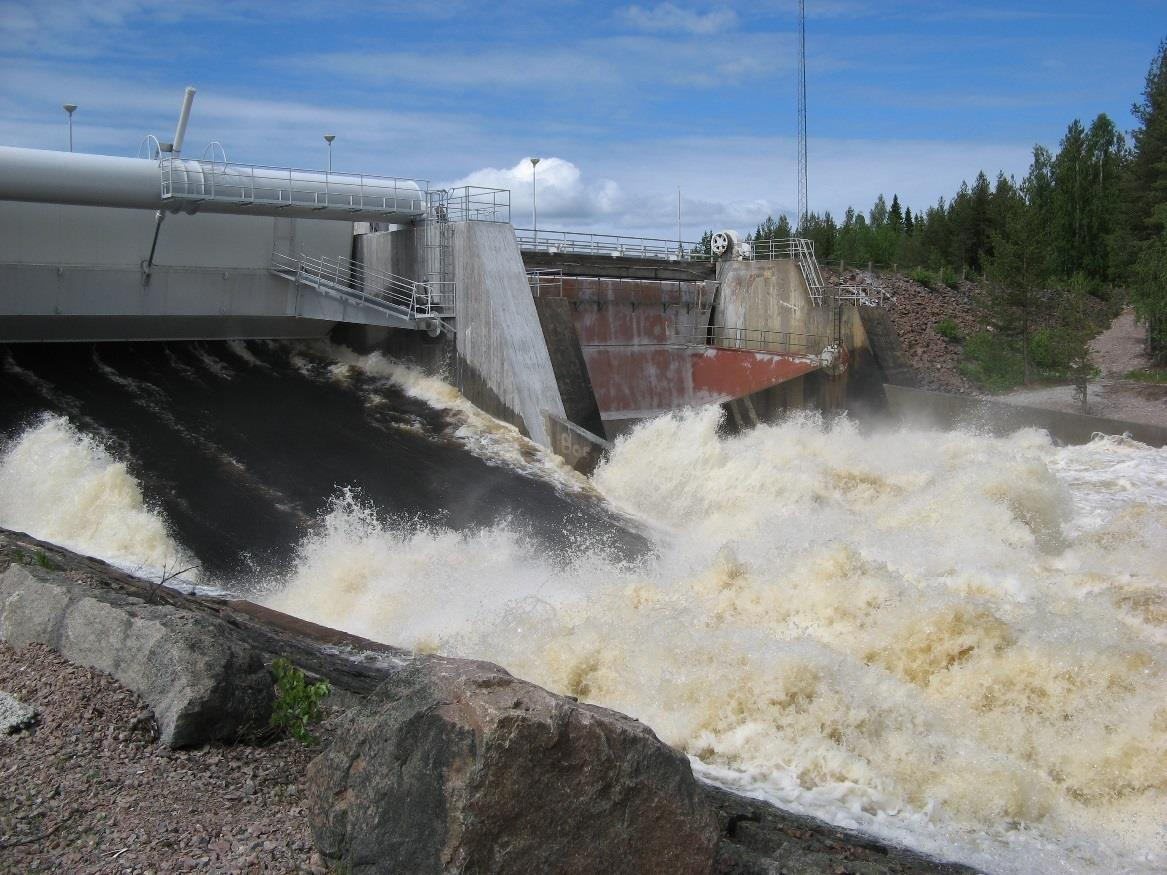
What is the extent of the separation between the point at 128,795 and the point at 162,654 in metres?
0.89

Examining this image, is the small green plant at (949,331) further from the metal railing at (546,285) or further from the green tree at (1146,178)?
the metal railing at (546,285)

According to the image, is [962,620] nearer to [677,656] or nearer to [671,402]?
[677,656]

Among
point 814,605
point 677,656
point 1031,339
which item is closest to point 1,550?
point 677,656

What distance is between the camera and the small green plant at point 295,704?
5391mm

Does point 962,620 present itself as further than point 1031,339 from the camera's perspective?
No

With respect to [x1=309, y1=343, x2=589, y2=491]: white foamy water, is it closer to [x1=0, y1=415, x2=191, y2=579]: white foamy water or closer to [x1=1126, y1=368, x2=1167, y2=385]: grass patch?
[x1=0, y1=415, x2=191, y2=579]: white foamy water

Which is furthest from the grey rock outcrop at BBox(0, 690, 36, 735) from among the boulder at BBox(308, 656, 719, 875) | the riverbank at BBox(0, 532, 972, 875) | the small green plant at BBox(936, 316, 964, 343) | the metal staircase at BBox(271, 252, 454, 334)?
the small green plant at BBox(936, 316, 964, 343)

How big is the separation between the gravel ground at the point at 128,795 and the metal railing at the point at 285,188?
562 inches

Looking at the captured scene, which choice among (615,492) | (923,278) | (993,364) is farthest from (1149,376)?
(615,492)

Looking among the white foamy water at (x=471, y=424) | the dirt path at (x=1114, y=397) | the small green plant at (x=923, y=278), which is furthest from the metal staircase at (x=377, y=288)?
the small green plant at (x=923, y=278)

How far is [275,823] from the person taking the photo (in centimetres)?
455

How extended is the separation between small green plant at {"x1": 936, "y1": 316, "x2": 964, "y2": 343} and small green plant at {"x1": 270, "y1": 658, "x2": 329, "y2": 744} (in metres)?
30.4

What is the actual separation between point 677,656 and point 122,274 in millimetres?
15564

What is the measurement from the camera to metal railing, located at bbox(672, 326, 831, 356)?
2367 cm
